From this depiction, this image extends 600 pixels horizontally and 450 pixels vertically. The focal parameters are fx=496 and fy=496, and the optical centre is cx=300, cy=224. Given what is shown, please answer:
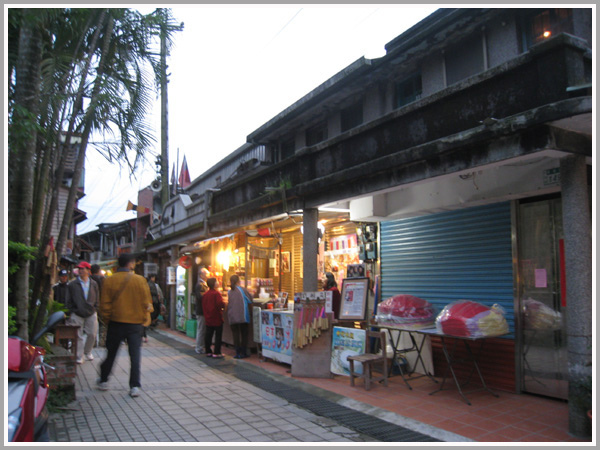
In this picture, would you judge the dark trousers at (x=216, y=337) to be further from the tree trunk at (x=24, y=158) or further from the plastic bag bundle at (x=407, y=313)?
the tree trunk at (x=24, y=158)

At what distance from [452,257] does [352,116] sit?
5019mm

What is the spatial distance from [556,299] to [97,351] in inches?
386

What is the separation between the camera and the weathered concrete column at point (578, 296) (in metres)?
5.23

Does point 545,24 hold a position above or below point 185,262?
above

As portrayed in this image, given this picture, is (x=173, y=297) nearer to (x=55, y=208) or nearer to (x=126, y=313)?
(x=126, y=313)

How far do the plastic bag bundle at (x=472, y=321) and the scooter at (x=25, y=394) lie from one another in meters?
5.06

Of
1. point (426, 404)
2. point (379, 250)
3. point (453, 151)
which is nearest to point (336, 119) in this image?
point (379, 250)

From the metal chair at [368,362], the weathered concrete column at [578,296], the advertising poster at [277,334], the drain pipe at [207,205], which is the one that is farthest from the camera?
the drain pipe at [207,205]

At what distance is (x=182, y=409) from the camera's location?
21.5 feet

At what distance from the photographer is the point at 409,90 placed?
416 inches

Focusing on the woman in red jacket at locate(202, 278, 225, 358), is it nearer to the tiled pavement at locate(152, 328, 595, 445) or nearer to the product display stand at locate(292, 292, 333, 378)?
the product display stand at locate(292, 292, 333, 378)

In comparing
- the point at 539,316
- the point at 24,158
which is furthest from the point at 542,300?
the point at 24,158

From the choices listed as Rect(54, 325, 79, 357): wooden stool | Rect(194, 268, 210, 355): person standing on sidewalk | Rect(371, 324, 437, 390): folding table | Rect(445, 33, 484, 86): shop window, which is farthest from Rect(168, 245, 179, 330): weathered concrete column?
Rect(445, 33, 484, 86): shop window

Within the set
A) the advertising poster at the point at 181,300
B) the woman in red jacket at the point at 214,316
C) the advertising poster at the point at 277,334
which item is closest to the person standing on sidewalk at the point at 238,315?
the woman in red jacket at the point at 214,316
